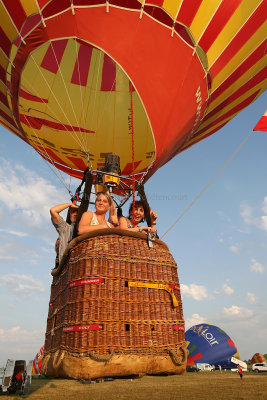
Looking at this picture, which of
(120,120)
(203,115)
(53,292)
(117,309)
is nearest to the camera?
(117,309)

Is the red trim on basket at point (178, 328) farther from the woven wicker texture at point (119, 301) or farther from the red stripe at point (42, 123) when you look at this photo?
the red stripe at point (42, 123)

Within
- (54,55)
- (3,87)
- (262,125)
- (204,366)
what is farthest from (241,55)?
(204,366)

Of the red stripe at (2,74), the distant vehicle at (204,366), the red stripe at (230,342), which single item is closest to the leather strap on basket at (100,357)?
the red stripe at (2,74)

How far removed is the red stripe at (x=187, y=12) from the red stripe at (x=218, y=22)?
1.29 feet

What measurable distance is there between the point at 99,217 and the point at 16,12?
3613 mm

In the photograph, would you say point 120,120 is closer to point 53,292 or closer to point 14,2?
point 14,2

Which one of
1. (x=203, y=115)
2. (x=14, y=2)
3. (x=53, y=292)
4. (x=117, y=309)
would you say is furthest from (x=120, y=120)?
(x=117, y=309)

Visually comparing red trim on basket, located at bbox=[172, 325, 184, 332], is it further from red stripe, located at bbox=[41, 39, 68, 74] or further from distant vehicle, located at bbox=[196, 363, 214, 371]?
distant vehicle, located at bbox=[196, 363, 214, 371]

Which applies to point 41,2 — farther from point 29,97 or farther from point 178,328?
point 178,328

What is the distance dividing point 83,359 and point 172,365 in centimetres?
71

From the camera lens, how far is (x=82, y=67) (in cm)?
715

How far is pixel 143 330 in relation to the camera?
230cm

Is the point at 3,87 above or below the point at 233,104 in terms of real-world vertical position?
below

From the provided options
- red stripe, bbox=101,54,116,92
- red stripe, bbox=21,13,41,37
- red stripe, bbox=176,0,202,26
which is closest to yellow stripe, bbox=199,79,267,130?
red stripe, bbox=101,54,116,92
